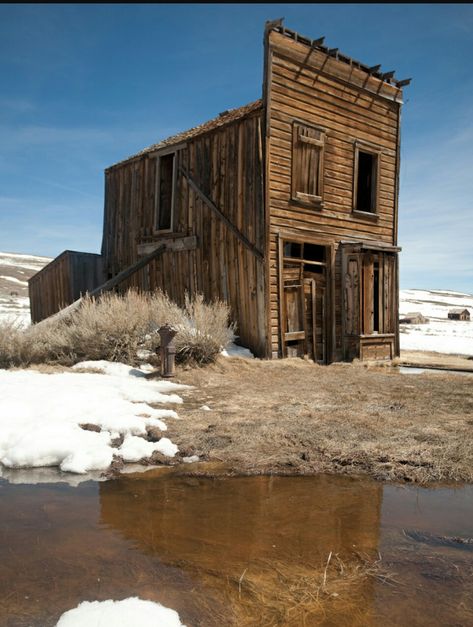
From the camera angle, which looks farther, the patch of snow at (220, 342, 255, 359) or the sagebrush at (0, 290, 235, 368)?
the patch of snow at (220, 342, 255, 359)

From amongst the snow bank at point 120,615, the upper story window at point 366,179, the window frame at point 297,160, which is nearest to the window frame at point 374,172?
the upper story window at point 366,179

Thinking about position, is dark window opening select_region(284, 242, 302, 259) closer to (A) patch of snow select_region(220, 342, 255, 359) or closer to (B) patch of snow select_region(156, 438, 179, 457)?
(A) patch of snow select_region(220, 342, 255, 359)

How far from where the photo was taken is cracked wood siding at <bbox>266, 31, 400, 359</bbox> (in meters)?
10.8

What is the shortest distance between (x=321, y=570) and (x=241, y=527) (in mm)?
669

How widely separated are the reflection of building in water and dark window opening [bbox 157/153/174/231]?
418 inches

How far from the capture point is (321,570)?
98.8 inches

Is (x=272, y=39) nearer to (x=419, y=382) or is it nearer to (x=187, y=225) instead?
(x=187, y=225)

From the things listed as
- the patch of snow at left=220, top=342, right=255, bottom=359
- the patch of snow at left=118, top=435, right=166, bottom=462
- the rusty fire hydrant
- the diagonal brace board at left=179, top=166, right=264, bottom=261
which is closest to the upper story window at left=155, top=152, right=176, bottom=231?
the diagonal brace board at left=179, top=166, right=264, bottom=261

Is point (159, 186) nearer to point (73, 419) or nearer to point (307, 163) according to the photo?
point (307, 163)

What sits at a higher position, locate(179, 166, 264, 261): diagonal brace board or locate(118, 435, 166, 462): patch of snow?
locate(179, 166, 264, 261): diagonal brace board

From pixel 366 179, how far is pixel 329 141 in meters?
2.64

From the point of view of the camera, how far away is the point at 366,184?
14.1 metres

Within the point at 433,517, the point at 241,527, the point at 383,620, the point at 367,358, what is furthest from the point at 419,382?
the point at 383,620

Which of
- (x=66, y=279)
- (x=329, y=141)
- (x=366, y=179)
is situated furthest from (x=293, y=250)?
(x=66, y=279)
